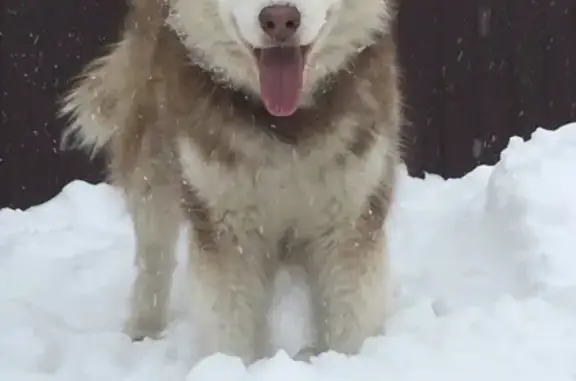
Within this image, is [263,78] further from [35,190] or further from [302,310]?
[35,190]

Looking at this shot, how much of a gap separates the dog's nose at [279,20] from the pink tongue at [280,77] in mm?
127

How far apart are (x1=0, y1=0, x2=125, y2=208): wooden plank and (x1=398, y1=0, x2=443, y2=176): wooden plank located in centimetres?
197

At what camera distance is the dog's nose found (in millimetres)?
2621

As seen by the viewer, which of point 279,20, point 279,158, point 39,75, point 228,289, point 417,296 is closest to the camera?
point 279,20

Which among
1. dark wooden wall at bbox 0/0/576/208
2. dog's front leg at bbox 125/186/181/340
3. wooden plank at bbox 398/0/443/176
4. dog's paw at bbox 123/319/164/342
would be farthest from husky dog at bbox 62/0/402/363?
wooden plank at bbox 398/0/443/176

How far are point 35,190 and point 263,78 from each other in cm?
415

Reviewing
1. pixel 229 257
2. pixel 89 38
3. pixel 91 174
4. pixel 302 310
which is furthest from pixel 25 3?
pixel 229 257

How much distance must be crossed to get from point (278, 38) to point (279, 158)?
1.38 ft

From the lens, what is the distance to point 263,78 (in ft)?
9.26

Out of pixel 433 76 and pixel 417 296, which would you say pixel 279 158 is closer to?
pixel 417 296

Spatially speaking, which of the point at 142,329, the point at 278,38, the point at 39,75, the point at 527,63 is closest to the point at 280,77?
the point at 278,38

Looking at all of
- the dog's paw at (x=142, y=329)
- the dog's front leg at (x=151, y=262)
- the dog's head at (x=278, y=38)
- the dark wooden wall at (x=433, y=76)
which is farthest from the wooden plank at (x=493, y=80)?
the dog's head at (x=278, y=38)

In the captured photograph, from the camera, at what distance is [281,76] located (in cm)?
282

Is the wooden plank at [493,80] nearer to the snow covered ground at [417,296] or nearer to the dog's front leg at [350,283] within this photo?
the snow covered ground at [417,296]
